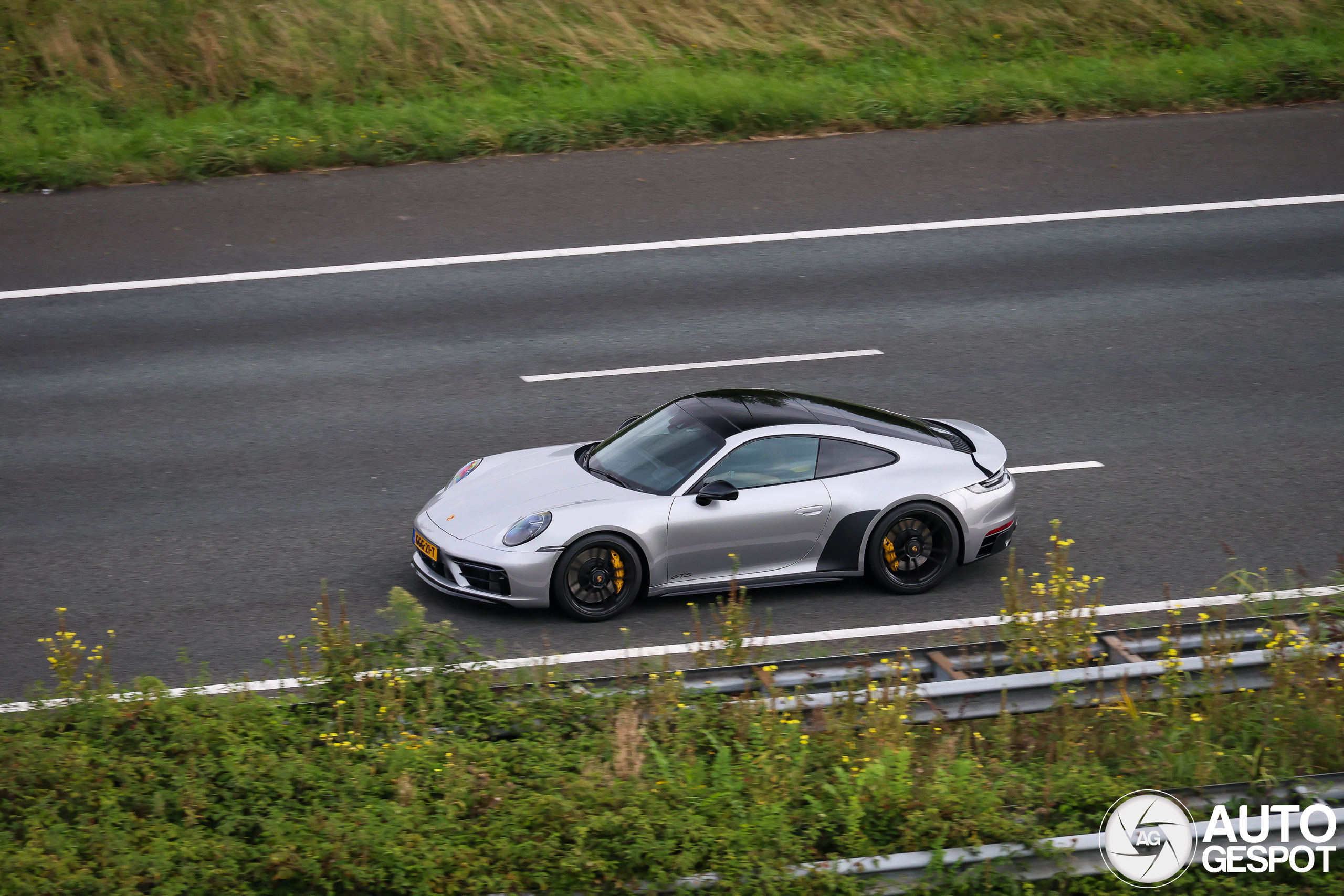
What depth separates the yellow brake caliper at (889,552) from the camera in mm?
9000

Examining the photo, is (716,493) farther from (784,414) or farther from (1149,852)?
(1149,852)

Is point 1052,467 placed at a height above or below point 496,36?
below

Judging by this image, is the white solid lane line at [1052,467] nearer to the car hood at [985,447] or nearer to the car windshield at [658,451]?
the car hood at [985,447]

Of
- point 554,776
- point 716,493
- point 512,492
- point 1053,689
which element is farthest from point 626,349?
point 554,776

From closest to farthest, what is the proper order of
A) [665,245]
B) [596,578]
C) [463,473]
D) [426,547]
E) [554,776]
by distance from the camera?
1. [554,776]
2. [596,578]
3. [426,547]
4. [463,473]
5. [665,245]

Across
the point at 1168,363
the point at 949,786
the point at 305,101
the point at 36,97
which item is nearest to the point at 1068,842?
the point at 949,786

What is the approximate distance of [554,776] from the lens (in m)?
6.29

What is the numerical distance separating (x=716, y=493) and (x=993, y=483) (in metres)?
2.07

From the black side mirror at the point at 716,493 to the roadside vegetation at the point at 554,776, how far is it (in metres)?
1.85

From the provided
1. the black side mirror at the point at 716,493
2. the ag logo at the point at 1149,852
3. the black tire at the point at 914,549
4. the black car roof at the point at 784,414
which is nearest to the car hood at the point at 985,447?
the black car roof at the point at 784,414

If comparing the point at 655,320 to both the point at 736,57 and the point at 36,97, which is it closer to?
the point at 736,57

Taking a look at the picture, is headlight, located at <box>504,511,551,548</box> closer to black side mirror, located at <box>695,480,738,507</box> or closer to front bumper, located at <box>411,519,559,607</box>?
front bumper, located at <box>411,519,559,607</box>

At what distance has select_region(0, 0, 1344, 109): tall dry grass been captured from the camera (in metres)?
18.7

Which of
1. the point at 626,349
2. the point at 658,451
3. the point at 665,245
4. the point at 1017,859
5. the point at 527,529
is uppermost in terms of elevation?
the point at 665,245
